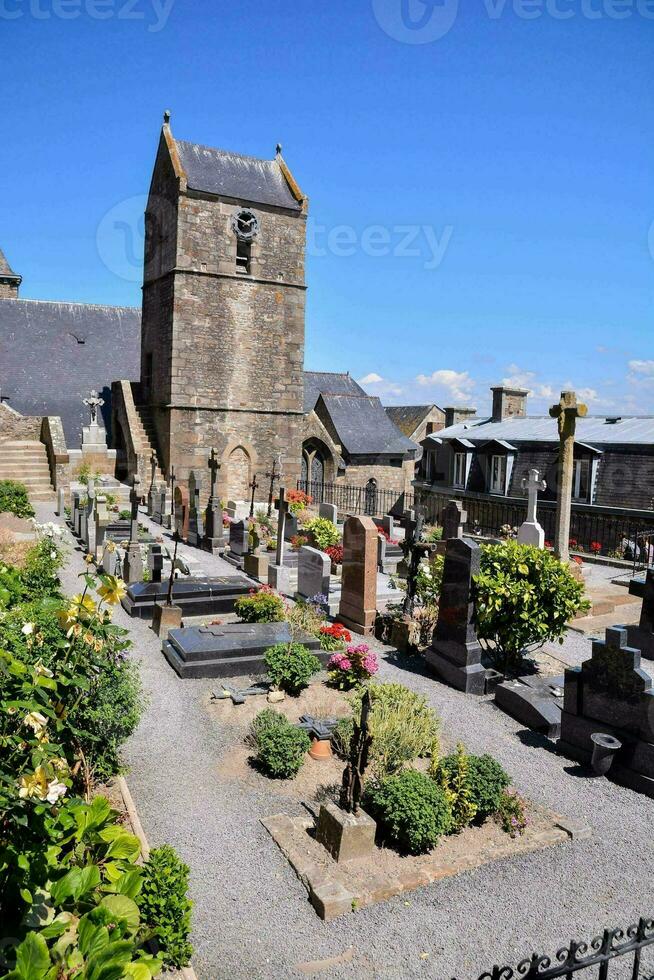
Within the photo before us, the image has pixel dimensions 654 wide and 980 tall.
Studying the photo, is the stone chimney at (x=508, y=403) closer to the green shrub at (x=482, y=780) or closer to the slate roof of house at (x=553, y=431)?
the slate roof of house at (x=553, y=431)

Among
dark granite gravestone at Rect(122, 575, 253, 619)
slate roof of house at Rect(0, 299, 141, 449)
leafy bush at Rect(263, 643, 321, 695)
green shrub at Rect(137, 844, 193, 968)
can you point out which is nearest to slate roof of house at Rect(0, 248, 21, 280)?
slate roof of house at Rect(0, 299, 141, 449)

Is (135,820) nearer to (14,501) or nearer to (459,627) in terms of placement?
(459,627)

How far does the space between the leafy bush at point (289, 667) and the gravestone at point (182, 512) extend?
9.55 meters

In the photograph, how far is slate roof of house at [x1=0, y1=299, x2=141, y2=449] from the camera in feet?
93.2

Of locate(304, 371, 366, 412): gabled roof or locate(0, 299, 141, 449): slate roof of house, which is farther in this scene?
locate(304, 371, 366, 412): gabled roof

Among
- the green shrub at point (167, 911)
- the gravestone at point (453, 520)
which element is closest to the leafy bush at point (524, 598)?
the green shrub at point (167, 911)

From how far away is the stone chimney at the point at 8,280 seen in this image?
36.1 meters

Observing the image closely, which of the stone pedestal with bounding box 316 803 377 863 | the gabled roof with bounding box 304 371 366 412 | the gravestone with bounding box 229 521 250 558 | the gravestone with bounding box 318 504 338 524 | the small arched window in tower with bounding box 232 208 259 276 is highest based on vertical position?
the small arched window in tower with bounding box 232 208 259 276

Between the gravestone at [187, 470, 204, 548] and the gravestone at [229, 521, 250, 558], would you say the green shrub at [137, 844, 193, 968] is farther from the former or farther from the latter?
the gravestone at [187, 470, 204, 548]

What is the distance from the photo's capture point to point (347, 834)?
5.86 metres

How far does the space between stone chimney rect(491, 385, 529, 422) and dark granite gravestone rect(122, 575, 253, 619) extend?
2077cm

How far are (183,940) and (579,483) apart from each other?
22.5 metres

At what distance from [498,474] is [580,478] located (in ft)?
11.5

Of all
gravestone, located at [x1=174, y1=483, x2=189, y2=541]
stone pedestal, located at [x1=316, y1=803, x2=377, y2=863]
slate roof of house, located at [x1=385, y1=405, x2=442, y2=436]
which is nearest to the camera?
stone pedestal, located at [x1=316, y1=803, x2=377, y2=863]
